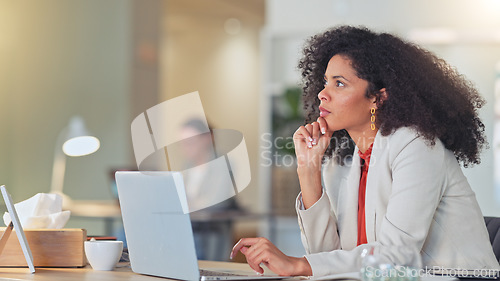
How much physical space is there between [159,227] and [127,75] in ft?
17.5

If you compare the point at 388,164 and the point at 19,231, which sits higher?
the point at 388,164

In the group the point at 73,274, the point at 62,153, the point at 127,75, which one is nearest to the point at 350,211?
the point at 73,274

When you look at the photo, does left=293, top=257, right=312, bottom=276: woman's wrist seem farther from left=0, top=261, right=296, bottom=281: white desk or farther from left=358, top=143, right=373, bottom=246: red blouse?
left=358, top=143, right=373, bottom=246: red blouse

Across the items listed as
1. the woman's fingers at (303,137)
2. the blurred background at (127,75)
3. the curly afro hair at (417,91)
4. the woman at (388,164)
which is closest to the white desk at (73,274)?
the woman at (388,164)

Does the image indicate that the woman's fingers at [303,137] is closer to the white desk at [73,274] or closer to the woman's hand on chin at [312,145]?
the woman's hand on chin at [312,145]

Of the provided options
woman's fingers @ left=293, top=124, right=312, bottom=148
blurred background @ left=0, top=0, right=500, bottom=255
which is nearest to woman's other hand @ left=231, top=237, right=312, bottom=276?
woman's fingers @ left=293, top=124, right=312, bottom=148

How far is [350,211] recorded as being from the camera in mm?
1867

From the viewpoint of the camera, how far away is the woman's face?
1.83 meters

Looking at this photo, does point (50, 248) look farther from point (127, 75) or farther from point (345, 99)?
point (127, 75)

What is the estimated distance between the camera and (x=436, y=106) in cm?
176

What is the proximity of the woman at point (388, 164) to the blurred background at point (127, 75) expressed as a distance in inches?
130

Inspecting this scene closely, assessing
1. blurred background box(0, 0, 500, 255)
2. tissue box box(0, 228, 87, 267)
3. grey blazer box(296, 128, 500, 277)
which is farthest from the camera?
blurred background box(0, 0, 500, 255)

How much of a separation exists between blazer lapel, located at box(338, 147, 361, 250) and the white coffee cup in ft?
2.01

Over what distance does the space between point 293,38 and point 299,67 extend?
3.62 metres
